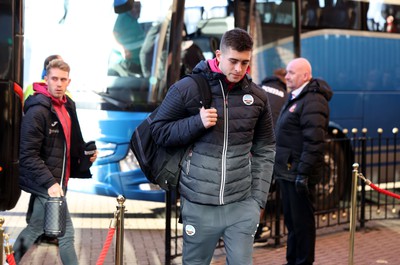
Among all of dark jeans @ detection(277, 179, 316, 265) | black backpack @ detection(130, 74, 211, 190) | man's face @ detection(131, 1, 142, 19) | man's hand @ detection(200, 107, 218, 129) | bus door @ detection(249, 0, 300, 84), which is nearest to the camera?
man's hand @ detection(200, 107, 218, 129)

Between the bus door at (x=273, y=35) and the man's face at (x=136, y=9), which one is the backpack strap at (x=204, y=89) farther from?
the bus door at (x=273, y=35)

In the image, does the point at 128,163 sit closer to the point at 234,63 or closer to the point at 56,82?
the point at 56,82

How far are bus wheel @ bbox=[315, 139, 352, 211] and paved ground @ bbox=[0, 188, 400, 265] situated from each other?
0.62 m

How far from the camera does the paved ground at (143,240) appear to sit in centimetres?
795

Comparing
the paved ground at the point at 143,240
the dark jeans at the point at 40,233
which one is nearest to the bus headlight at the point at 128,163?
the paved ground at the point at 143,240

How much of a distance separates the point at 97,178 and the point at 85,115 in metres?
0.72

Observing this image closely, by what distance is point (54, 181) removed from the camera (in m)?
5.96

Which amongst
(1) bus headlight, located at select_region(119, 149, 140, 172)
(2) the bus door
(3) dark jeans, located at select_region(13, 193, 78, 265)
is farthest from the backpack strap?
(2) the bus door

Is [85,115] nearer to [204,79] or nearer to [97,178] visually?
[97,178]

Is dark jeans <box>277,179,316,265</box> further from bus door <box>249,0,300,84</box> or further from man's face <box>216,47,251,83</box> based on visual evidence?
bus door <box>249,0,300,84</box>

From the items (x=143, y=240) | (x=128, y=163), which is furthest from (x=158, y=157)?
(x=128, y=163)

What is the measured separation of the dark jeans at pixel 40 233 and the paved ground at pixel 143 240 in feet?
4.90

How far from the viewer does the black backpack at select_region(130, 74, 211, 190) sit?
16.4ft

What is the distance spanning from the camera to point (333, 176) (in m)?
10.5
